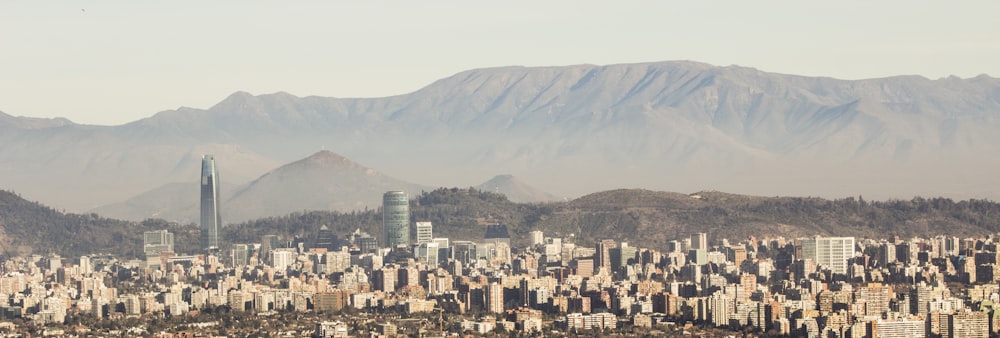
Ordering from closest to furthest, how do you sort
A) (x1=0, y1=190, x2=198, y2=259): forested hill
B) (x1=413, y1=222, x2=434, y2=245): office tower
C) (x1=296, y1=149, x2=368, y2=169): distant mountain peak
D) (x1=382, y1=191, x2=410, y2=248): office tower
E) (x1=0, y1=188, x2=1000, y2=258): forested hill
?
(x1=0, y1=188, x2=1000, y2=258): forested hill → (x1=382, y1=191, x2=410, y2=248): office tower → (x1=413, y1=222, x2=434, y2=245): office tower → (x1=0, y1=190, x2=198, y2=259): forested hill → (x1=296, y1=149, x2=368, y2=169): distant mountain peak

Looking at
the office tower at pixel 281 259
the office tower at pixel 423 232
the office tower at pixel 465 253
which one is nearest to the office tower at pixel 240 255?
the office tower at pixel 281 259

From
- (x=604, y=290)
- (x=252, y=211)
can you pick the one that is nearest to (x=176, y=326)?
(x=604, y=290)

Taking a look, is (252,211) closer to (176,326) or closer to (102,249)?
(102,249)

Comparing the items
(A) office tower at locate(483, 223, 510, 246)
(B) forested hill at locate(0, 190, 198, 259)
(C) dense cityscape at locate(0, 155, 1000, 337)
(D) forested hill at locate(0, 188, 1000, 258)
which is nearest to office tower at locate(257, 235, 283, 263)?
(C) dense cityscape at locate(0, 155, 1000, 337)

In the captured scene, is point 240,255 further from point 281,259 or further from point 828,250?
point 828,250

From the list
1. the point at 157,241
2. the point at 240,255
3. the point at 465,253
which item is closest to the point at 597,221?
the point at 465,253

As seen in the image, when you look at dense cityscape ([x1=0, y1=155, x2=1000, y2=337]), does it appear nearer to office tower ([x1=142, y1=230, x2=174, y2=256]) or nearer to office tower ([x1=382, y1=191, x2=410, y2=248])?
office tower ([x1=142, y1=230, x2=174, y2=256])
